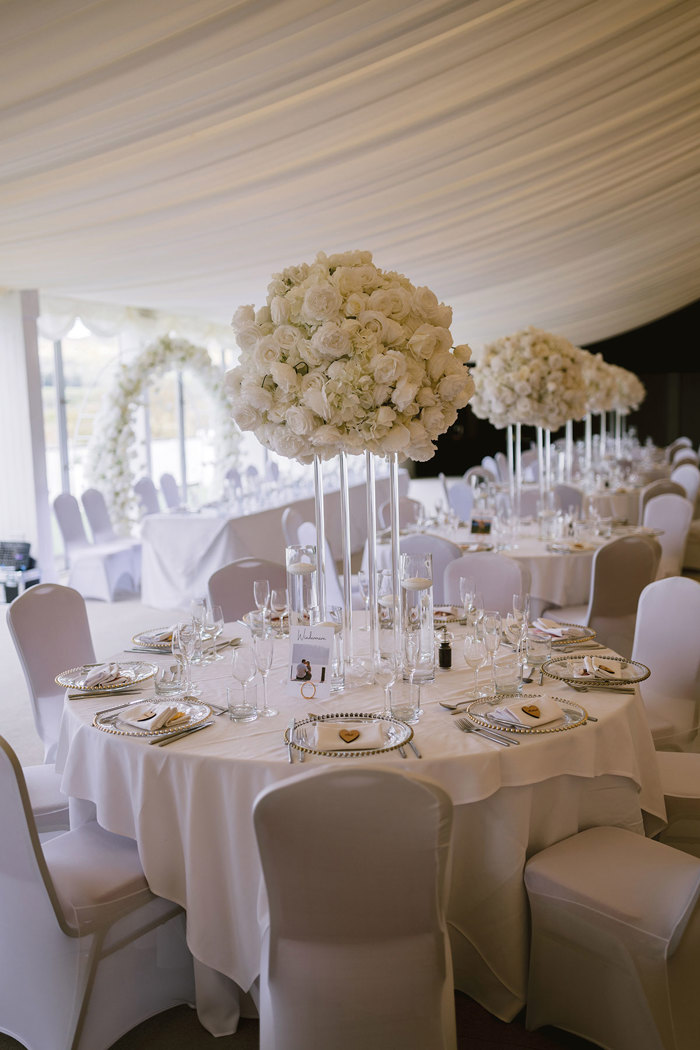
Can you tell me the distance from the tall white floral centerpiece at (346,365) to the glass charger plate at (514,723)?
88 centimetres

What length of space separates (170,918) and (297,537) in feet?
13.0

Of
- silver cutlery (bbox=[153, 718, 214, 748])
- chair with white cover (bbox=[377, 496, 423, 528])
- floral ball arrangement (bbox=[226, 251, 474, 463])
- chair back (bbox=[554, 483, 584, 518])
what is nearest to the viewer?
silver cutlery (bbox=[153, 718, 214, 748])

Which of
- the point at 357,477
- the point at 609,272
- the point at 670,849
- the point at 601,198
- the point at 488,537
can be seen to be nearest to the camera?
the point at 670,849

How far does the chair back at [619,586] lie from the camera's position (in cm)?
495

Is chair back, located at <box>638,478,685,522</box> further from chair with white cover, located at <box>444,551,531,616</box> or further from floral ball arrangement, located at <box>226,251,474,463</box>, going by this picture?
floral ball arrangement, located at <box>226,251,474,463</box>

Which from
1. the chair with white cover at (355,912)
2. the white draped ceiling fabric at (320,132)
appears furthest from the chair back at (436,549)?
the chair with white cover at (355,912)

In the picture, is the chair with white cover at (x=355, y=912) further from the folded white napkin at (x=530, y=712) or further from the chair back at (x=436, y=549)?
the chair back at (x=436, y=549)

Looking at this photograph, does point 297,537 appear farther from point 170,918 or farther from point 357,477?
point 357,477

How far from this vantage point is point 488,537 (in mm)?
6422

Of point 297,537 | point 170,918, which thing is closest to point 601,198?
point 297,537

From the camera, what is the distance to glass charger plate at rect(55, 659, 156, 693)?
3.10 metres

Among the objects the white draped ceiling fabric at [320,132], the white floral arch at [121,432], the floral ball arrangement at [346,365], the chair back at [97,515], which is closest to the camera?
the floral ball arrangement at [346,365]

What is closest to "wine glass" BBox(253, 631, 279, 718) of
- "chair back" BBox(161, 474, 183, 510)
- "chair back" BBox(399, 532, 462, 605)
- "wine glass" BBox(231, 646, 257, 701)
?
"wine glass" BBox(231, 646, 257, 701)

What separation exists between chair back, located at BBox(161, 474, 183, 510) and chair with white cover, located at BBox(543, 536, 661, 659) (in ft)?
19.9
